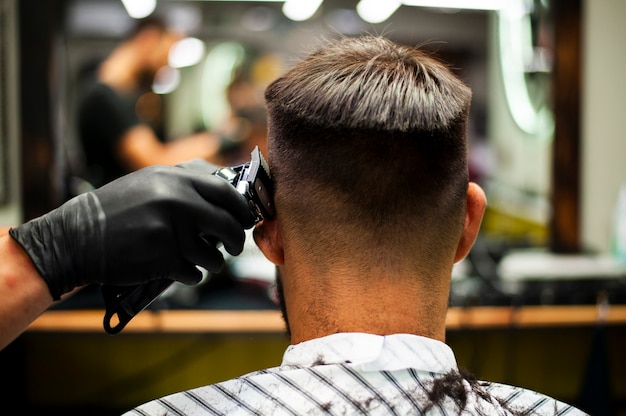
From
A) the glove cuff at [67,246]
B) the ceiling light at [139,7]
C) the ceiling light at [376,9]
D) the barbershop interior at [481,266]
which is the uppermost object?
the ceiling light at [139,7]

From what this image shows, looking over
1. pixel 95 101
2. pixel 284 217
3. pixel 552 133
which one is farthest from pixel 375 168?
pixel 95 101

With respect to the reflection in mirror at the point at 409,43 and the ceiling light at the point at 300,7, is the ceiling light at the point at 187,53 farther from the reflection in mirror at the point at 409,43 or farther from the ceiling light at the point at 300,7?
the ceiling light at the point at 300,7

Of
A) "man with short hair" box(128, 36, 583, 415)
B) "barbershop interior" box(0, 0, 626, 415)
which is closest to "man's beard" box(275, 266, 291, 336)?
"man with short hair" box(128, 36, 583, 415)

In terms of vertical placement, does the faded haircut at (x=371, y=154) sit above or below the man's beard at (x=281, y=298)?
above

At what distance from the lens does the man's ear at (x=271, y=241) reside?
3.49 feet

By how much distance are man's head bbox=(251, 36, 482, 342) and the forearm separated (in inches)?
15.6

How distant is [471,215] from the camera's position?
3.63 feet

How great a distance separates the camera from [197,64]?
17.5 ft

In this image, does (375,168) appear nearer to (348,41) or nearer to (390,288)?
(390,288)

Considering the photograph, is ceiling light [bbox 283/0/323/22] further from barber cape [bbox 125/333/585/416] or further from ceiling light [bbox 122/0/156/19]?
barber cape [bbox 125/333/585/416]

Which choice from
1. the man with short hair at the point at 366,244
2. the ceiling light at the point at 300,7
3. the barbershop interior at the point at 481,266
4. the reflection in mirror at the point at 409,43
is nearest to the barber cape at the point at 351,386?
the man with short hair at the point at 366,244

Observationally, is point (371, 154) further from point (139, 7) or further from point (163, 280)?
point (139, 7)

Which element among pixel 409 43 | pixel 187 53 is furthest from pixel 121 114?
pixel 409 43

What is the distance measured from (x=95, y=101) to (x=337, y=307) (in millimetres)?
2752
